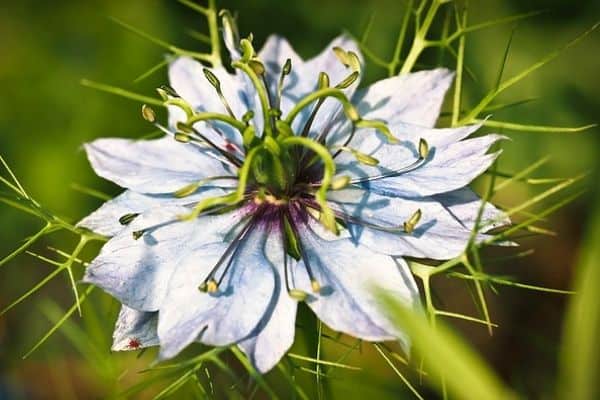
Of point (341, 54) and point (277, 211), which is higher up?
point (341, 54)

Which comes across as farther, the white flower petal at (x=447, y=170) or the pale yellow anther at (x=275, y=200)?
the pale yellow anther at (x=275, y=200)

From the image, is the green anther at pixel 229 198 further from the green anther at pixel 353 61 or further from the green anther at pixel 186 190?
the green anther at pixel 353 61

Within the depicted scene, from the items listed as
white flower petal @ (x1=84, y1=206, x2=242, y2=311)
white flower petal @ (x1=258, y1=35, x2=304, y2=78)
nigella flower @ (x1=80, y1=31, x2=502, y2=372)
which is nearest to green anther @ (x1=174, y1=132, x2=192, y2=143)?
nigella flower @ (x1=80, y1=31, x2=502, y2=372)

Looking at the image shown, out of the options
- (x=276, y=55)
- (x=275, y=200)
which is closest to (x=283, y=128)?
(x=275, y=200)

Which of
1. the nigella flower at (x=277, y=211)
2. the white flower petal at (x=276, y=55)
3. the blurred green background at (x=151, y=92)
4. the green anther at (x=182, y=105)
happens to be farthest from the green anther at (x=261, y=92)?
the blurred green background at (x=151, y=92)

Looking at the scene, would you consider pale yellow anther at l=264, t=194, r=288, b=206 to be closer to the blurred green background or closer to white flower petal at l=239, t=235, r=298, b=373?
white flower petal at l=239, t=235, r=298, b=373

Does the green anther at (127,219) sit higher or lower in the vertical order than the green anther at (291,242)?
higher

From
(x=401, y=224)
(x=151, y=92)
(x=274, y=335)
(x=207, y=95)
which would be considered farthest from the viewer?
(x=151, y=92)

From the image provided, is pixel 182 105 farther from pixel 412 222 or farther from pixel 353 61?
pixel 412 222
